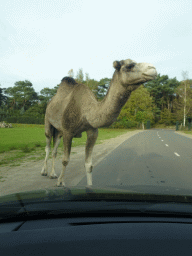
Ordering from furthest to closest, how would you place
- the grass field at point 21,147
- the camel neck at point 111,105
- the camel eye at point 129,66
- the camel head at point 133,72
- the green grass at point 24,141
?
1. the green grass at point 24,141
2. the grass field at point 21,147
3. the camel neck at point 111,105
4. the camel eye at point 129,66
5. the camel head at point 133,72

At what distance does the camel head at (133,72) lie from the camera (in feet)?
13.5

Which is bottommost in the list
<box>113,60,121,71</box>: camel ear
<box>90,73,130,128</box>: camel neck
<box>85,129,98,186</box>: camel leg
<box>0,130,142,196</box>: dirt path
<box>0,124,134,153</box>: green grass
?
<box>0,124,134,153</box>: green grass

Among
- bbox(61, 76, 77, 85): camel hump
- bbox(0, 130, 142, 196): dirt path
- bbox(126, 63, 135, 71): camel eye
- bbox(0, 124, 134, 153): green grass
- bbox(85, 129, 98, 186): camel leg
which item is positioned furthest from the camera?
bbox(0, 124, 134, 153): green grass

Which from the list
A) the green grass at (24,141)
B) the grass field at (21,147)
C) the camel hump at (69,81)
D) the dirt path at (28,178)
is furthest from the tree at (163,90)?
the camel hump at (69,81)

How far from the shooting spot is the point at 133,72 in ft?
14.2

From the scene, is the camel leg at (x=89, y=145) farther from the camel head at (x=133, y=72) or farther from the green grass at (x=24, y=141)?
the green grass at (x=24, y=141)

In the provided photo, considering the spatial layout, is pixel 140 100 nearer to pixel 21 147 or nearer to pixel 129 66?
pixel 21 147

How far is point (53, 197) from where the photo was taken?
6.24 feet

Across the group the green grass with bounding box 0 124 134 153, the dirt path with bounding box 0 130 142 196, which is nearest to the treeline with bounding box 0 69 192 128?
the green grass with bounding box 0 124 134 153

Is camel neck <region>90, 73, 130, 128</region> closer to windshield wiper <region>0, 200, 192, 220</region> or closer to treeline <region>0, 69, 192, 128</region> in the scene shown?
windshield wiper <region>0, 200, 192, 220</region>

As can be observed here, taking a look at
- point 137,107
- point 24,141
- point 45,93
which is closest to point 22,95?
point 45,93

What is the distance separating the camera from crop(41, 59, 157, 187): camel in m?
4.38

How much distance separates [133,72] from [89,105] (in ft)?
4.74

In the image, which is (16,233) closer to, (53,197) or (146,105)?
(53,197)
